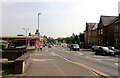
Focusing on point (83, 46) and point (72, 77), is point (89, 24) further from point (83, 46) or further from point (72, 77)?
point (72, 77)

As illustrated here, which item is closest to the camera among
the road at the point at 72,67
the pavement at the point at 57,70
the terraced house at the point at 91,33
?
the pavement at the point at 57,70

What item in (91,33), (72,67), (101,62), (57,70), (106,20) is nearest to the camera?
(57,70)

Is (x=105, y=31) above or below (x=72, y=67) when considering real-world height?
above

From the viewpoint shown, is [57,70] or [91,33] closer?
[57,70]

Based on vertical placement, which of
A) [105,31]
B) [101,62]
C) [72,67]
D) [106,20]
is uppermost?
[106,20]

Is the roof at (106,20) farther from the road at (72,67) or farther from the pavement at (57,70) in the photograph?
the pavement at (57,70)

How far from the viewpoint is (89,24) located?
65125 mm

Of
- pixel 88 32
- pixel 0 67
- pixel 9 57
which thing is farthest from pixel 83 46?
pixel 0 67

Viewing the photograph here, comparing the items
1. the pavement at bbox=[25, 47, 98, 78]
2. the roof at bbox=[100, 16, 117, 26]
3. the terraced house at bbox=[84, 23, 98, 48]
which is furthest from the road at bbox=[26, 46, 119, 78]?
the terraced house at bbox=[84, 23, 98, 48]

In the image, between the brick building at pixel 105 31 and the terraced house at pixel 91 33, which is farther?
the terraced house at pixel 91 33

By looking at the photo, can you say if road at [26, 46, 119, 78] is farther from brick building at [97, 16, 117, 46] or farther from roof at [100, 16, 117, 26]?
roof at [100, 16, 117, 26]

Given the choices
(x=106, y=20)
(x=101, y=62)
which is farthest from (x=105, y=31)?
(x=101, y=62)

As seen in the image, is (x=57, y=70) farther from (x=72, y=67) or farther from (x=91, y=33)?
(x=91, y=33)

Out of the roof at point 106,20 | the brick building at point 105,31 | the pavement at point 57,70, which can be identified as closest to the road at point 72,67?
the pavement at point 57,70
